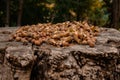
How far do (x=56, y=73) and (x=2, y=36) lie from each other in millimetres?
1966

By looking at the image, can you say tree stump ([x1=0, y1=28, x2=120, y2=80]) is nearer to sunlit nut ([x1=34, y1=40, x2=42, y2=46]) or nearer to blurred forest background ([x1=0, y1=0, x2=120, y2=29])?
sunlit nut ([x1=34, y1=40, x2=42, y2=46])

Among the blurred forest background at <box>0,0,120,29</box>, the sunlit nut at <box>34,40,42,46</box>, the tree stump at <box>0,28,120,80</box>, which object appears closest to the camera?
the tree stump at <box>0,28,120,80</box>

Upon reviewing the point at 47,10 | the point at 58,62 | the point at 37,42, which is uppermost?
the point at 37,42

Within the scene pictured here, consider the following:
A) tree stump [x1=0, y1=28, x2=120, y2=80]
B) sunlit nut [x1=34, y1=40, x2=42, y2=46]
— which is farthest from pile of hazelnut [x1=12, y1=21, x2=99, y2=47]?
tree stump [x1=0, y1=28, x2=120, y2=80]

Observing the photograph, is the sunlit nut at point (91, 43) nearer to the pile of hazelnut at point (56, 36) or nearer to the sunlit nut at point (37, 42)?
the pile of hazelnut at point (56, 36)

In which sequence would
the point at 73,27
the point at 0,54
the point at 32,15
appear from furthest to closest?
the point at 32,15, the point at 73,27, the point at 0,54

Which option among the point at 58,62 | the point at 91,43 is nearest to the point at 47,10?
the point at 91,43

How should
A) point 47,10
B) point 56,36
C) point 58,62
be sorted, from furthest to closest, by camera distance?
point 47,10 < point 56,36 < point 58,62

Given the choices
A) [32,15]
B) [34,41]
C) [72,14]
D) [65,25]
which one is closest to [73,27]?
[65,25]

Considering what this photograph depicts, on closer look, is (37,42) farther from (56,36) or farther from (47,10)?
(47,10)

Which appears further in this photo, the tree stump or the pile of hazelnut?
the pile of hazelnut

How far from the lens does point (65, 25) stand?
22.2 ft

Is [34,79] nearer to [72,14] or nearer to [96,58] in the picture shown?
[96,58]

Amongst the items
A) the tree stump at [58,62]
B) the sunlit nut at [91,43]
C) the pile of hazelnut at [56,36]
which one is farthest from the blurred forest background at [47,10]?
the tree stump at [58,62]
